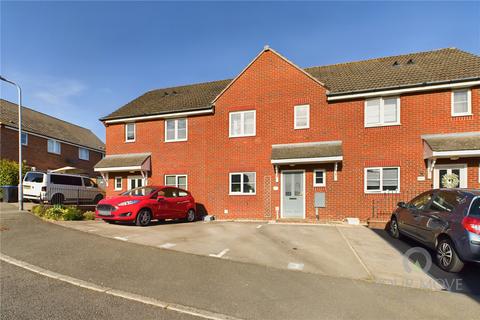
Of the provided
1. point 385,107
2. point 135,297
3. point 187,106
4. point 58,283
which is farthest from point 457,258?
point 187,106

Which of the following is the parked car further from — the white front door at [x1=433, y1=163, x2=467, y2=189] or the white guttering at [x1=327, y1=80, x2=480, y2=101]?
the white guttering at [x1=327, y1=80, x2=480, y2=101]

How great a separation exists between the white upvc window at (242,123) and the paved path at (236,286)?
28.5 feet

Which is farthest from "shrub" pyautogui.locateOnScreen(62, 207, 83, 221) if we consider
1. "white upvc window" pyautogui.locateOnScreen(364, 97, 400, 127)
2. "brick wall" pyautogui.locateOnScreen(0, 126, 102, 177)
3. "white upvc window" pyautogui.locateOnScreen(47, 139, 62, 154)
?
"white upvc window" pyautogui.locateOnScreen(47, 139, 62, 154)

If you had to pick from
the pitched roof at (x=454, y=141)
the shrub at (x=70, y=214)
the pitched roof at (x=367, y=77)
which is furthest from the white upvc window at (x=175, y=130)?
the pitched roof at (x=454, y=141)

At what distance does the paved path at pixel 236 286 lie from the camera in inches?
161

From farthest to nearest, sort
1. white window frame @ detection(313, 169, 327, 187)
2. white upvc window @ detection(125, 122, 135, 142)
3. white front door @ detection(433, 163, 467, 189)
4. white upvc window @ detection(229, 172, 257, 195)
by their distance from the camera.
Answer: white upvc window @ detection(125, 122, 135, 142), white upvc window @ detection(229, 172, 257, 195), white window frame @ detection(313, 169, 327, 187), white front door @ detection(433, 163, 467, 189)

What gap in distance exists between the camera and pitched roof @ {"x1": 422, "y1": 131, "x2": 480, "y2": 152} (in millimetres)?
10660

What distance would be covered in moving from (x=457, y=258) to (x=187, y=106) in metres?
13.8

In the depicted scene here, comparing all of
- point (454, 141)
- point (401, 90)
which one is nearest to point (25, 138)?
point (401, 90)

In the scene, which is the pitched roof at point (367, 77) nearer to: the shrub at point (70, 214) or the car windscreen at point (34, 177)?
the car windscreen at point (34, 177)

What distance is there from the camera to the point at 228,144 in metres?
14.8

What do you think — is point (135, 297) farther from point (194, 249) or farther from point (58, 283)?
point (194, 249)

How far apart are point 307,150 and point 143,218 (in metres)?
7.66

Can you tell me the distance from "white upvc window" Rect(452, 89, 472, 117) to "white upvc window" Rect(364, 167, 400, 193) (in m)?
3.33
